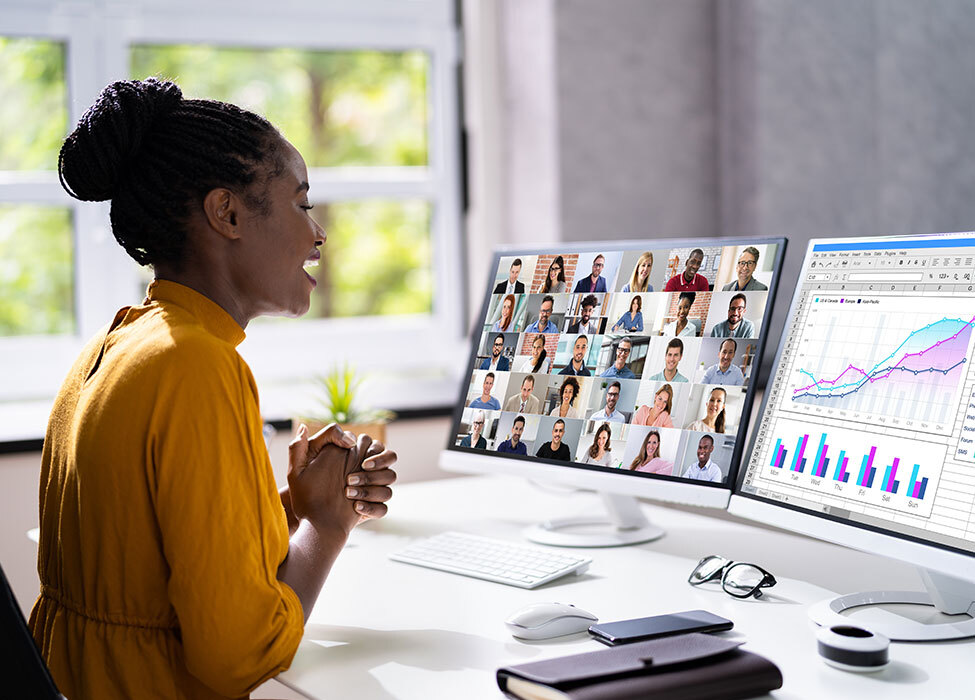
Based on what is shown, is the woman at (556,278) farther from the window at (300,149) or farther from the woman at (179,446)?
the window at (300,149)

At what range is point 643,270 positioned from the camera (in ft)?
5.08

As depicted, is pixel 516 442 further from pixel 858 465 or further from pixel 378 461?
pixel 858 465

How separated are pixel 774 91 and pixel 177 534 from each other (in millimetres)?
2204

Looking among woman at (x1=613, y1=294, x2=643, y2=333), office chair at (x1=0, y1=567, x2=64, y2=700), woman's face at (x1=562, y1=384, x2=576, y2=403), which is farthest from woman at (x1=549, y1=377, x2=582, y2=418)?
office chair at (x1=0, y1=567, x2=64, y2=700)

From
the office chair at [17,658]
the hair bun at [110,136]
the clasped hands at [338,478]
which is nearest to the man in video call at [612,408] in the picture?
the clasped hands at [338,478]

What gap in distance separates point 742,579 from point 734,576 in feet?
0.04

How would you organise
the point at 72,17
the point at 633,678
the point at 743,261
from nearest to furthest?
the point at 633,678 → the point at 743,261 → the point at 72,17

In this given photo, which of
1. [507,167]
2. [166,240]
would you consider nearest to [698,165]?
[507,167]

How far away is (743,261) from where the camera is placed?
1437 millimetres

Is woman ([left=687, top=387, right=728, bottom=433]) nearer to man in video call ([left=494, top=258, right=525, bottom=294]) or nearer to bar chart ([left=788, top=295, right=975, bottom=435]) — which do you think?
bar chart ([left=788, top=295, right=975, bottom=435])

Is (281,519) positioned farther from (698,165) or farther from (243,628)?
(698,165)

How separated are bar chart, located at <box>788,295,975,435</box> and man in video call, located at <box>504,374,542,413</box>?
1.43 ft

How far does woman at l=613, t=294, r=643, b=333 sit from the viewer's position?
5.02ft

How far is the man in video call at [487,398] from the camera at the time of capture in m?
1.66
